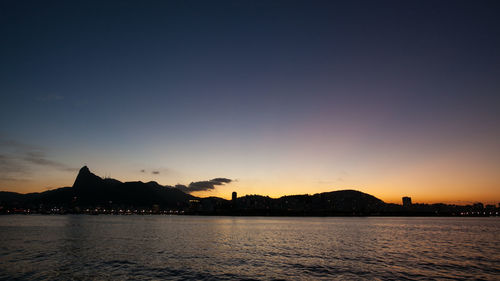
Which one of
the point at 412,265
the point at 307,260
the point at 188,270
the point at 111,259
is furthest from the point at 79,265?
the point at 412,265

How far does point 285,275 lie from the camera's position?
36.6m

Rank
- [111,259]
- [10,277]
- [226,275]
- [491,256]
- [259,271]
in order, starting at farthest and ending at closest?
[491,256] < [111,259] < [259,271] < [226,275] < [10,277]

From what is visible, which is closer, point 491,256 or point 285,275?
point 285,275

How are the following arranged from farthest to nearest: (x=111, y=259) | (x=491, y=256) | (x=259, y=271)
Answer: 1. (x=491, y=256)
2. (x=111, y=259)
3. (x=259, y=271)

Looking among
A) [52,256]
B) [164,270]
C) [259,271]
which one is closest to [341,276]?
[259,271]

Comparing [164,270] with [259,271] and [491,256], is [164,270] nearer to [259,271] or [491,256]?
[259,271]

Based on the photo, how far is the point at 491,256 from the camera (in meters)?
53.8

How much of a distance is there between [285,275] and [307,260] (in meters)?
12.8

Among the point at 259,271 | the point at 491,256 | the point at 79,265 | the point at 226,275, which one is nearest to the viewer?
the point at 226,275

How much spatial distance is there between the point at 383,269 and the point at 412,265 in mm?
6440

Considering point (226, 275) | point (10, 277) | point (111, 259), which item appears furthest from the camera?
point (111, 259)

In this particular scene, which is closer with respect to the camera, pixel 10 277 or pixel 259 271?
pixel 10 277

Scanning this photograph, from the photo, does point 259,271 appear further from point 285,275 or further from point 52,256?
point 52,256

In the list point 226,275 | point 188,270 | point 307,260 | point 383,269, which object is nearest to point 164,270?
point 188,270
